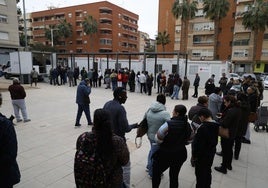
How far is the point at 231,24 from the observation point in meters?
38.9

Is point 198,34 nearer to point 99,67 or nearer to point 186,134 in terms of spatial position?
point 99,67

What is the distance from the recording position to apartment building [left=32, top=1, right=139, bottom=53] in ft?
170

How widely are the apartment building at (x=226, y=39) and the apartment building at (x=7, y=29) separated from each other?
29426mm

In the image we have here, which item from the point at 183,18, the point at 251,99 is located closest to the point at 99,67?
the point at 183,18

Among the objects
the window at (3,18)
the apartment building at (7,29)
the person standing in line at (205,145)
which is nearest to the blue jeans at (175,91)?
the person standing in line at (205,145)

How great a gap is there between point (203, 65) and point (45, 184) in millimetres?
18983

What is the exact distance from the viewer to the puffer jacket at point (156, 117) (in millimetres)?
3242

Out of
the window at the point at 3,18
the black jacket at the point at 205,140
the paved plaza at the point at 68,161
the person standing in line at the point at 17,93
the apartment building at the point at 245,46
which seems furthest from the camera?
the apartment building at the point at 245,46

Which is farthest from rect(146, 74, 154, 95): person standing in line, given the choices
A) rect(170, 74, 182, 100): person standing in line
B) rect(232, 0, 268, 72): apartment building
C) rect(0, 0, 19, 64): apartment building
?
rect(232, 0, 268, 72): apartment building

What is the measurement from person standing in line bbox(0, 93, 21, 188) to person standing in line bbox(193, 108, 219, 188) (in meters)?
2.43

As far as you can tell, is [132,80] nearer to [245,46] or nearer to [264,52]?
[245,46]

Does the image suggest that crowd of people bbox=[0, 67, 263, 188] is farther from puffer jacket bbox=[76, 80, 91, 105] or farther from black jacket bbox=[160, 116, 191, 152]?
puffer jacket bbox=[76, 80, 91, 105]

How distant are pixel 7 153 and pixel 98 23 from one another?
176 feet

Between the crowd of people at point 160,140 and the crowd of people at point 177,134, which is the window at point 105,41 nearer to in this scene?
the crowd of people at point 160,140
